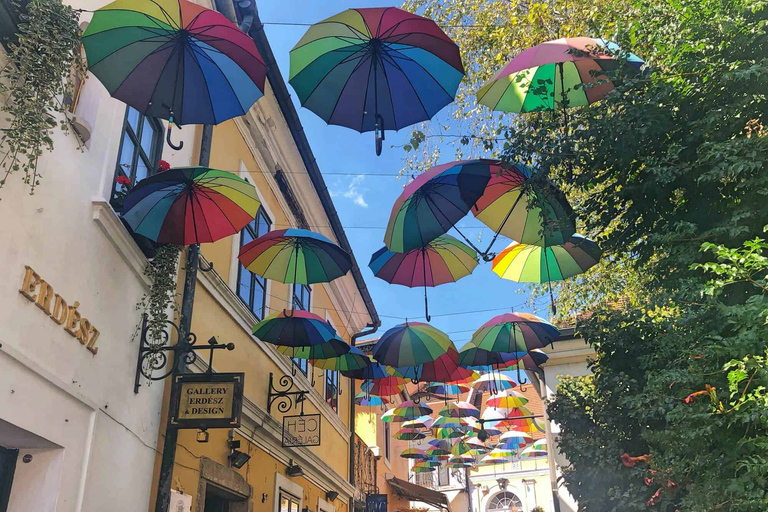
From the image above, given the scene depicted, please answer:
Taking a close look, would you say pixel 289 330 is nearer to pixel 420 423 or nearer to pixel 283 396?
pixel 283 396

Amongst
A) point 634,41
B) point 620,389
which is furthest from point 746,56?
point 620,389

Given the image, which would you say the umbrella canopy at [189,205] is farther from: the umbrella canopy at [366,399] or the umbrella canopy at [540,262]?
the umbrella canopy at [366,399]

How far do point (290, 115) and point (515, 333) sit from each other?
16.2ft

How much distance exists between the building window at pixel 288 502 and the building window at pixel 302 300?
2151 mm

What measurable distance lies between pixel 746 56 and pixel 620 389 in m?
3.32

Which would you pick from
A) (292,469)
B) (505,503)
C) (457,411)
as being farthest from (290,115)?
(505,503)

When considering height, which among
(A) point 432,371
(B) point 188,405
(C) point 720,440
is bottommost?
(C) point 720,440

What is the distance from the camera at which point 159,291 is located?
226 inches

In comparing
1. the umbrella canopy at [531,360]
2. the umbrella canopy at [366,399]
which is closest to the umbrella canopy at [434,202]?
the umbrella canopy at [531,360]

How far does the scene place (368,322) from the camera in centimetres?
1725

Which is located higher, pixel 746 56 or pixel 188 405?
pixel 746 56

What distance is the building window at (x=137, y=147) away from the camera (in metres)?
5.60

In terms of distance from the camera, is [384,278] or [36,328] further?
[384,278]

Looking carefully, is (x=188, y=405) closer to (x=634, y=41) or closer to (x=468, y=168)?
(x=468, y=168)
